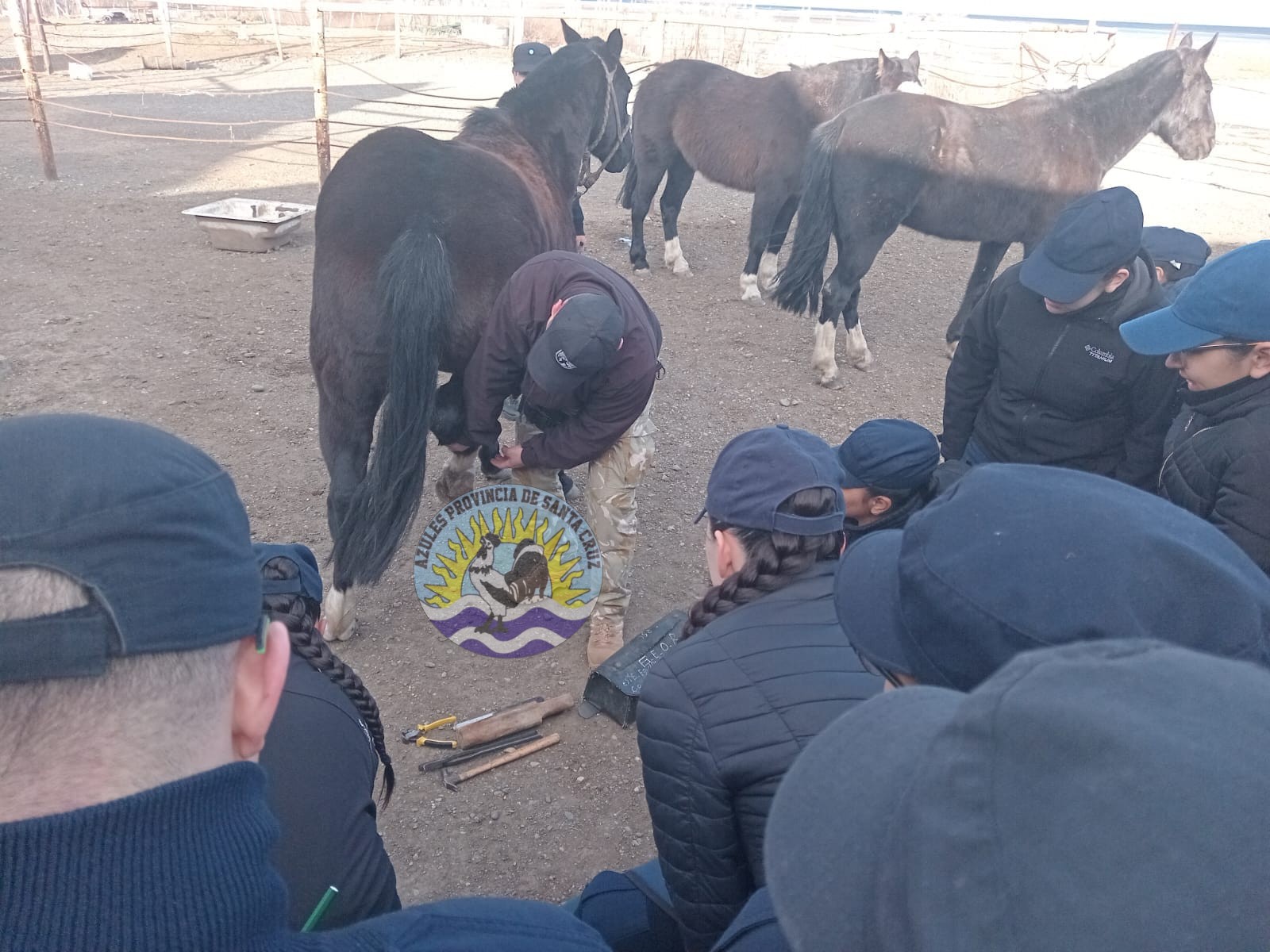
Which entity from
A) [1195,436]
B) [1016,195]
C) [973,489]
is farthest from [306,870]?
[1016,195]

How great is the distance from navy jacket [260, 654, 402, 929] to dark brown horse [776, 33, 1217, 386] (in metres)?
5.20

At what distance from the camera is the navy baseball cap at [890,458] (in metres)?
2.68

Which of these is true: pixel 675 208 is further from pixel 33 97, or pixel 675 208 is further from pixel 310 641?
pixel 310 641

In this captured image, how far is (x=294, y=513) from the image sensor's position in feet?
13.1

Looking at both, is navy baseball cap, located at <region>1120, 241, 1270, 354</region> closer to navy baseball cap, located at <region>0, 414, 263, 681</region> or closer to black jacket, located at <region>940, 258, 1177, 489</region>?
black jacket, located at <region>940, 258, 1177, 489</region>

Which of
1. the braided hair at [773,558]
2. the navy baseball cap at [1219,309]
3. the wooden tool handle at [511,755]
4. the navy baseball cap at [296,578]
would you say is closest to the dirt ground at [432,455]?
the wooden tool handle at [511,755]

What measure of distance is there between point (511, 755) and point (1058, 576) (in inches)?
90.3

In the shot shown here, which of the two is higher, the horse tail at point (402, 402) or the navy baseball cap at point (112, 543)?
the navy baseball cap at point (112, 543)

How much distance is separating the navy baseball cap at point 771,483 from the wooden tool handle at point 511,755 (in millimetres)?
1446

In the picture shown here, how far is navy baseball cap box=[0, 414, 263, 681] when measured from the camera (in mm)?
674

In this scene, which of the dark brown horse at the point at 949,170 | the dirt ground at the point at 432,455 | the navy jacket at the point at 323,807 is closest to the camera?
the navy jacket at the point at 323,807

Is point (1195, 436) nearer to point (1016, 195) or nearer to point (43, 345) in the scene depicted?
point (1016, 195)

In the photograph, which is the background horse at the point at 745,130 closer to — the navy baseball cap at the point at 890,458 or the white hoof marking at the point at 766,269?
the white hoof marking at the point at 766,269

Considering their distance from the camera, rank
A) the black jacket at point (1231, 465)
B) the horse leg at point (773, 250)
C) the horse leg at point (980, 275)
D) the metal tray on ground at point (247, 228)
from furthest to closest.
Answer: the horse leg at point (773, 250) → the metal tray on ground at point (247, 228) → the horse leg at point (980, 275) → the black jacket at point (1231, 465)
